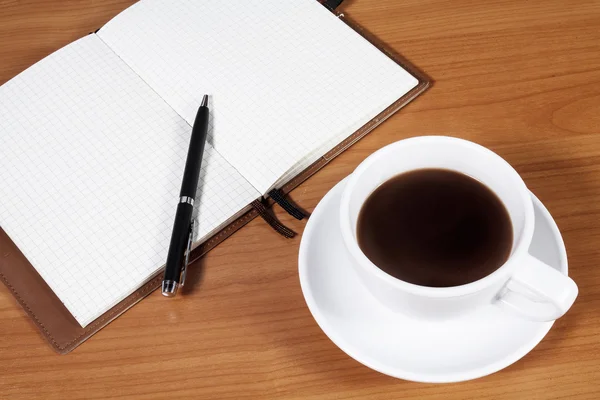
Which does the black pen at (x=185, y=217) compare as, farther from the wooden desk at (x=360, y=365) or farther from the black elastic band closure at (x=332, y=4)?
the black elastic band closure at (x=332, y=4)

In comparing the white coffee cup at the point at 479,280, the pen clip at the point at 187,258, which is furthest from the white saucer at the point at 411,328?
the pen clip at the point at 187,258

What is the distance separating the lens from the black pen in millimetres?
721

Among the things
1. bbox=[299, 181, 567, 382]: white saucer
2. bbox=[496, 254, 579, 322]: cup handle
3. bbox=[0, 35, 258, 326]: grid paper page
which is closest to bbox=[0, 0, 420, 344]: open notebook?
bbox=[0, 35, 258, 326]: grid paper page

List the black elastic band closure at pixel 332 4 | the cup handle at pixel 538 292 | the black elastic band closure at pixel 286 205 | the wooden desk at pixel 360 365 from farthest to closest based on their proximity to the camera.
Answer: the black elastic band closure at pixel 332 4 → the black elastic band closure at pixel 286 205 → the wooden desk at pixel 360 365 → the cup handle at pixel 538 292

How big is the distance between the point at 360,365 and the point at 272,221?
0.20 m

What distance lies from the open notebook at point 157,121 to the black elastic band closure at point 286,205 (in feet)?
0.06

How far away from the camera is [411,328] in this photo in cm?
65

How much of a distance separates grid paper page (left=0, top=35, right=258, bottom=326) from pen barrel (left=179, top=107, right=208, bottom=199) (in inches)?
0.8

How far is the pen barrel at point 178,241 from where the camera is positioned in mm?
722

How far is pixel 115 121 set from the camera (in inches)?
34.4

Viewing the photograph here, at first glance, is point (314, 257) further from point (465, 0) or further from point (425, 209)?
point (465, 0)

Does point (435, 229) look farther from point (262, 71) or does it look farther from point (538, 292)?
point (262, 71)

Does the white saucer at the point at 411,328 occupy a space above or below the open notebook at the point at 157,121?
below

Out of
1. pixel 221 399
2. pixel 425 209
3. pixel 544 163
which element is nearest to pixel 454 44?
pixel 544 163
